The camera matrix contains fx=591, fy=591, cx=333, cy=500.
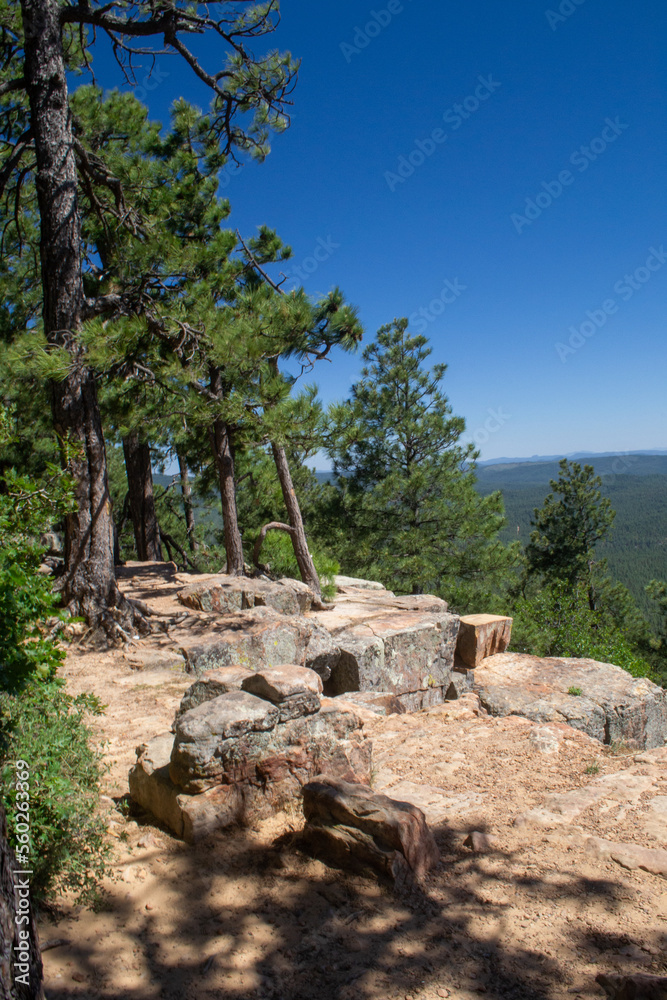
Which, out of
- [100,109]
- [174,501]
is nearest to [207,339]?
[100,109]

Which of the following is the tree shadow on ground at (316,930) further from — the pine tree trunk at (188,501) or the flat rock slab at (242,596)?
the pine tree trunk at (188,501)

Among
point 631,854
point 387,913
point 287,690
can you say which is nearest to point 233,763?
point 287,690

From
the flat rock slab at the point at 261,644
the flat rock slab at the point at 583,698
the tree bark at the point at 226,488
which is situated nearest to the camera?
the flat rock slab at the point at 261,644

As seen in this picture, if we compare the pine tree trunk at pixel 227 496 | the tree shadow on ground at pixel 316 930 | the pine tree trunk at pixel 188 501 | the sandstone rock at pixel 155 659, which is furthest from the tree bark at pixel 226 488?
the tree shadow on ground at pixel 316 930

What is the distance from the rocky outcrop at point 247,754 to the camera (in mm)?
3143

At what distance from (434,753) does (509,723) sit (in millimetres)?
1056

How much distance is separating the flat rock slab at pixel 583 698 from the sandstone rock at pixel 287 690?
3613 mm

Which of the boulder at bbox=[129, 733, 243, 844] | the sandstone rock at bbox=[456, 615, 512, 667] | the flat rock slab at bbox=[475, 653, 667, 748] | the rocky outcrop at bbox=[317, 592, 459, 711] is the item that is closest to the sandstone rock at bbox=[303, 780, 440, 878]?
the boulder at bbox=[129, 733, 243, 844]

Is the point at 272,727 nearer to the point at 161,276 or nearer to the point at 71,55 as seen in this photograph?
the point at 161,276

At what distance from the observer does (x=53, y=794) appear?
2.38 meters

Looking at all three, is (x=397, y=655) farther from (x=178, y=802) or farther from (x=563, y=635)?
(x=563, y=635)

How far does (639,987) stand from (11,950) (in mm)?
2001

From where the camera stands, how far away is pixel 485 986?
7.38 ft


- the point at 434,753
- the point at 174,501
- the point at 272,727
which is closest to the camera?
the point at 272,727
